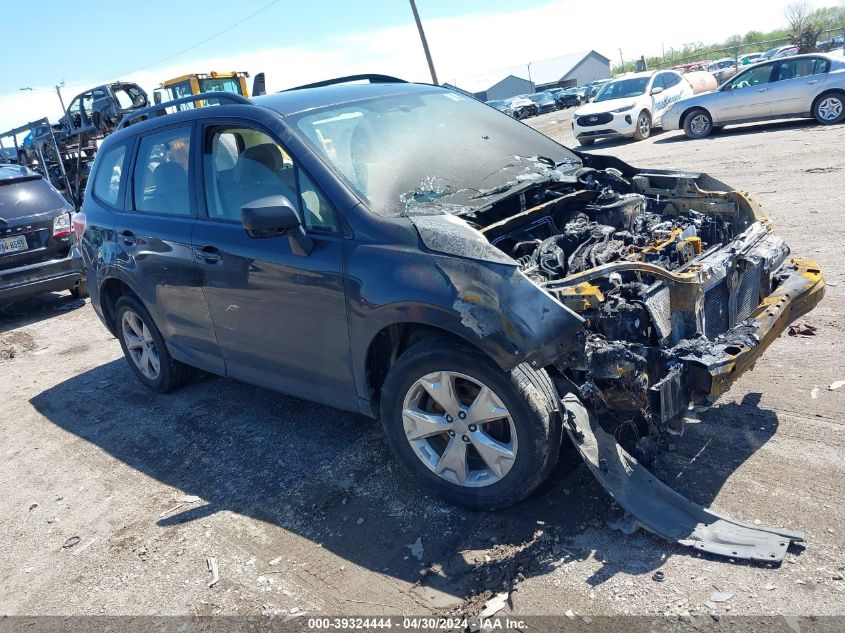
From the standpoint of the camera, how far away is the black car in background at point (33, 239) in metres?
8.47

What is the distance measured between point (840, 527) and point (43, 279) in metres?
8.94

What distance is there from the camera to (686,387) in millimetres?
3064

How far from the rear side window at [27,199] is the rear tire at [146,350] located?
4169 millimetres

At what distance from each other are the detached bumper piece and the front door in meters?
1.30

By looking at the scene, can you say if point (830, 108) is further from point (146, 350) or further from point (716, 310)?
point (146, 350)

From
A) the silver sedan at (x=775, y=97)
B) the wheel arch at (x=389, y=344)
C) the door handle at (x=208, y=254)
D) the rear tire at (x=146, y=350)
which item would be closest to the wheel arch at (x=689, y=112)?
the silver sedan at (x=775, y=97)

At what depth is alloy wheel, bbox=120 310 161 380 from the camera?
5.48 m

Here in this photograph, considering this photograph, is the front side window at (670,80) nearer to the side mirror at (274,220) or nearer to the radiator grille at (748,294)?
the radiator grille at (748,294)

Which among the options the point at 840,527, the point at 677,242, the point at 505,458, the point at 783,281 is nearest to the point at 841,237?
the point at 783,281

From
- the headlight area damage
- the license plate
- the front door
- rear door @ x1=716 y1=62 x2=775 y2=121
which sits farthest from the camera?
rear door @ x1=716 y1=62 x2=775 y2=121

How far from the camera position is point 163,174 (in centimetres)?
482

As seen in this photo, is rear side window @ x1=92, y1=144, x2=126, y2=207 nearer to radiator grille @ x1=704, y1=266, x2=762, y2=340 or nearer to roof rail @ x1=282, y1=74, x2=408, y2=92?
roof rail @ x1=282, y1=74, x2=408, y2=92

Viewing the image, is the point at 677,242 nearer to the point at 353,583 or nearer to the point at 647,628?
the point at 647,628

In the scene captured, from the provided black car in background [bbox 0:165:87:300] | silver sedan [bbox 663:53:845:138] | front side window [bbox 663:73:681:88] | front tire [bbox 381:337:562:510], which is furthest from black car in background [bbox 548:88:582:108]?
front tire [bbox 381:337:562:510]
